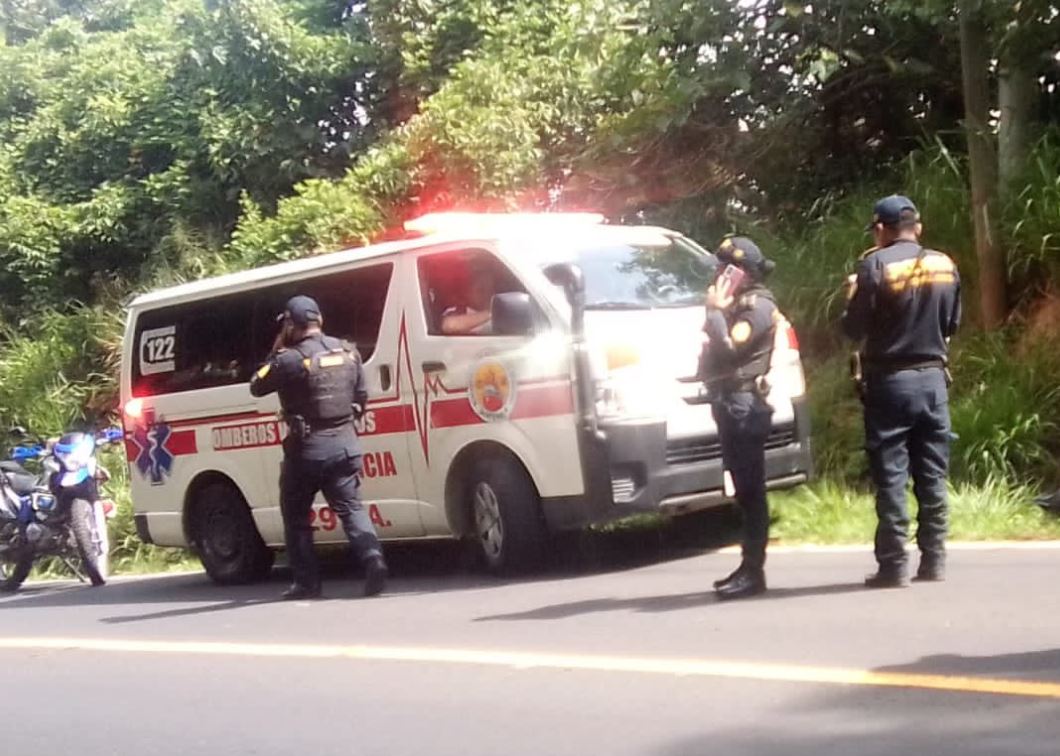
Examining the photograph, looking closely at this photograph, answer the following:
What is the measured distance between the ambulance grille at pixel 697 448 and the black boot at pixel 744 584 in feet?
3.90

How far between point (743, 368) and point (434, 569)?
3.62 meters

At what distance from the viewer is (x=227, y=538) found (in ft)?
34.3

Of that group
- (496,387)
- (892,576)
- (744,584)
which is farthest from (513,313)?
(892,576)

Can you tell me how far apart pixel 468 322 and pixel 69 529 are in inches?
184

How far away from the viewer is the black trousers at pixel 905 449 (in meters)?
6.64

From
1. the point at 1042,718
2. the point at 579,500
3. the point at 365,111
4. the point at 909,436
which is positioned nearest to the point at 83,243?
the point at 365,111

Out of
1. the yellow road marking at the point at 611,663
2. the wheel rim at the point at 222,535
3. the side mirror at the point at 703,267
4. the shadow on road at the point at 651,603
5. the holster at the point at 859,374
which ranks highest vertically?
the side mirror at the point at 703,267

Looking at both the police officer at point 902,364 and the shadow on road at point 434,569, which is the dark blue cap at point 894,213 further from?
the shadow on road at point 434,569

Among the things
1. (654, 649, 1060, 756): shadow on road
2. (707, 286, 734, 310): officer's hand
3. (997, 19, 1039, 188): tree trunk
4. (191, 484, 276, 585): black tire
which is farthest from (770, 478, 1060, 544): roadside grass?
(191, 484, 276, 585): black tire

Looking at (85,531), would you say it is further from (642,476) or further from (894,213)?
(894,213)

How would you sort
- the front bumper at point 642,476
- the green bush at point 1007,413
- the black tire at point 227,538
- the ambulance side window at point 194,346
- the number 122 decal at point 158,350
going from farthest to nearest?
the number 122 decal at point 158,350
the black tire at point 227,538
the ambulance side window at point 194,346
the green bush at point 1007,413
the front bumper at point 642,476

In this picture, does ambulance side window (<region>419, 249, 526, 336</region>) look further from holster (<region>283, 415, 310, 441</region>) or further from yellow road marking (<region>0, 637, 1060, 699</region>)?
yellow road marking (<region>0, 637, 1060, 699</region>)

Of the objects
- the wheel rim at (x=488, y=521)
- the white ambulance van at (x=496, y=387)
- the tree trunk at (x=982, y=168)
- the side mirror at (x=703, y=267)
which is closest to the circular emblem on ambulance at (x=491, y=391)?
the white ambulance van at (x=496, y=387)

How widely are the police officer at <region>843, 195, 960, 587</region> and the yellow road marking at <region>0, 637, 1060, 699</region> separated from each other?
4.64 feet
